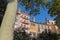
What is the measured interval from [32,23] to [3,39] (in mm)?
78055

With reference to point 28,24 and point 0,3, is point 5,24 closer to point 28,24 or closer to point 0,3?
point 0,3

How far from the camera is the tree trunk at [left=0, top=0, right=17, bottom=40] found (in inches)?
171

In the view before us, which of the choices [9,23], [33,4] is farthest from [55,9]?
[9,23]

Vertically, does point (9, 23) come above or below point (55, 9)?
below

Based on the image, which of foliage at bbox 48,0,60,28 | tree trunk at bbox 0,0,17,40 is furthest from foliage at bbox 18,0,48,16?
tree trunk at bbox 0,0,17,40

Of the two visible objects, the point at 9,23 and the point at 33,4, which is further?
the point at 33,4

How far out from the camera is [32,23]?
82.2 metres

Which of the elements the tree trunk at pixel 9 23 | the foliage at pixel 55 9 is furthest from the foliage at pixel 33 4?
the tree trunk at pixel 9 23

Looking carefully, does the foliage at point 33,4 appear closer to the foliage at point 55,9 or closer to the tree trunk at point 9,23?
the foliage at point 55,9

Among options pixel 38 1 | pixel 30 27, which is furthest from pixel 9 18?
pixel 30 27

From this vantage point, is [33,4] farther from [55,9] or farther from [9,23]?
[9,23]

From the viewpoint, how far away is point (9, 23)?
15.1 ft

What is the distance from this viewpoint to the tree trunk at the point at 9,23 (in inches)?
171

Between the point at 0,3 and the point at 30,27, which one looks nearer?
the point at 0,3
